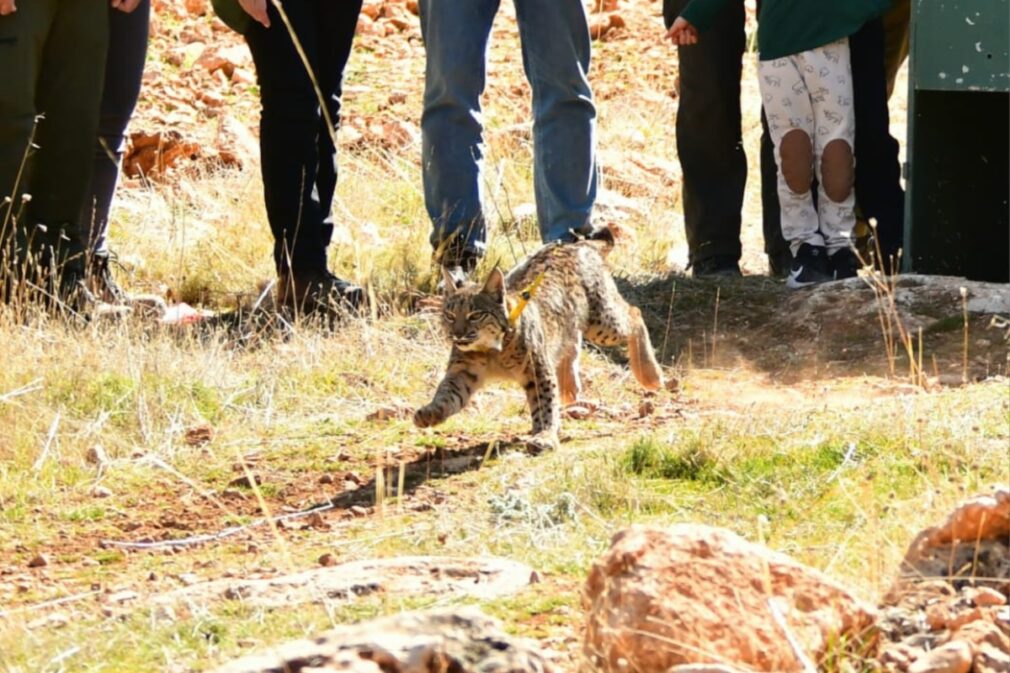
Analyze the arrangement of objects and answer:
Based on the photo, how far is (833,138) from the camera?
7.52 metres

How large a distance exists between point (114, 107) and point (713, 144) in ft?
8.34

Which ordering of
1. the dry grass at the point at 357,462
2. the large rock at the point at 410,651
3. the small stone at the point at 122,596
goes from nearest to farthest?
the large rock at the point at 410,651, the dry grass at the point at 357,462, the small stone at the point at 122,596

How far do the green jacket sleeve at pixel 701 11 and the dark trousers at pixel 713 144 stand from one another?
378mm

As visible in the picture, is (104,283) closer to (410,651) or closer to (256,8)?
(256,8)

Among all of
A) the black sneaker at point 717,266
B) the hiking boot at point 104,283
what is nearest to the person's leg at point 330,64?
the hiking boot at point 104,283

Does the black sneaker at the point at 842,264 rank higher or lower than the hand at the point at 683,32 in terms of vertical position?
lower

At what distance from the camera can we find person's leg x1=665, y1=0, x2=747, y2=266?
8055 millimetres

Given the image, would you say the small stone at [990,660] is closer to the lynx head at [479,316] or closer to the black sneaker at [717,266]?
the lynx head at [479,316]

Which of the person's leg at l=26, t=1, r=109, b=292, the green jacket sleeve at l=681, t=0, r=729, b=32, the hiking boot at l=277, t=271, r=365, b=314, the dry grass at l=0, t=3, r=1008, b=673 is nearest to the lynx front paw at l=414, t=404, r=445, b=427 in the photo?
the dry grass at l=0, t=3, r=1008, b=673

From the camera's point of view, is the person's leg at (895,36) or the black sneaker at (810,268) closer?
the black sneaker at (810,268)

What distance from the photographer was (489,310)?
5.66 meters

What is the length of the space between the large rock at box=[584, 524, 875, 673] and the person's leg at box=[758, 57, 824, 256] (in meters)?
4.35

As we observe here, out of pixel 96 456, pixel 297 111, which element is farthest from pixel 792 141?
pixel 96 456

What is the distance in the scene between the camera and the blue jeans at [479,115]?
23.4 feet
